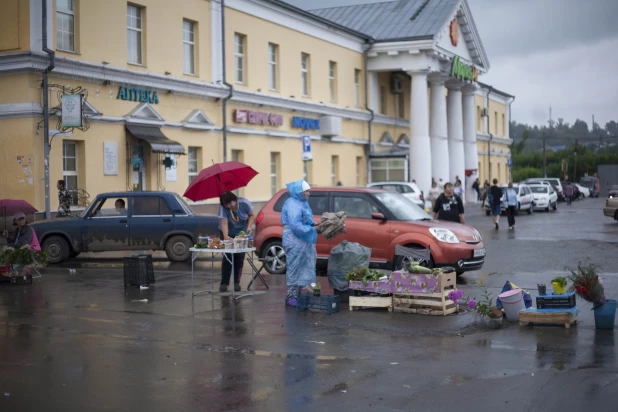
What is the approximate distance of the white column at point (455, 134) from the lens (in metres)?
52.7

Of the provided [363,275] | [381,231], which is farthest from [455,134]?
[363,275]

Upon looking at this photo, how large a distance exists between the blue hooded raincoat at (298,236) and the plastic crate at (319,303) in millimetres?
345

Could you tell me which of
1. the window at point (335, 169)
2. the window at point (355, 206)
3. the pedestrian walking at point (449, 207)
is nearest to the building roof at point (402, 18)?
the window at point (335, 169)

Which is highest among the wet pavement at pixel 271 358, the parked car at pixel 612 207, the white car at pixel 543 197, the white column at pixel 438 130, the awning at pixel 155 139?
the white column at pixel 438 130

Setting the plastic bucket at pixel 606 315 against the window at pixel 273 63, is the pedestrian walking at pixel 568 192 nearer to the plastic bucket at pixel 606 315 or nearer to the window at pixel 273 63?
the window at pixel 273 63

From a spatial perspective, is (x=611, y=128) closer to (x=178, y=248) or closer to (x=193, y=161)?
(x=193, y=161)

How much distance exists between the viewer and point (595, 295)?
9891 mm

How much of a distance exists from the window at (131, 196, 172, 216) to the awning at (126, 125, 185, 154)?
6777 millimetres

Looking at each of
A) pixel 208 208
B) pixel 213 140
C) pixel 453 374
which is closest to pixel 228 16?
pixel 213 140

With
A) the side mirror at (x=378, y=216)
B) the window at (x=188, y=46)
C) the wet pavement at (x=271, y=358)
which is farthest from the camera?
the window at (x=188, y=46)

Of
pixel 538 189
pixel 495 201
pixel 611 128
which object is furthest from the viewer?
pixel 611 128

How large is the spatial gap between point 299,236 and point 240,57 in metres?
22.6

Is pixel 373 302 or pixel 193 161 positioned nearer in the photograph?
pixel 373 302

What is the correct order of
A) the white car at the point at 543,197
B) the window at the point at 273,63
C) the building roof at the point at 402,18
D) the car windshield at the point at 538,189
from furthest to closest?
the car windshield at the point at 538,189, the white car at the point at 543,197, the building roof at the point at 402,18, the window at the point at 273,63
